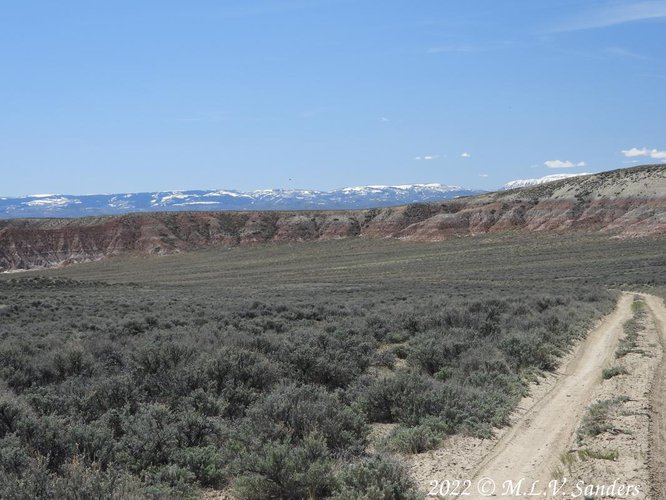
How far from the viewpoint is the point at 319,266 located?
77.4 m

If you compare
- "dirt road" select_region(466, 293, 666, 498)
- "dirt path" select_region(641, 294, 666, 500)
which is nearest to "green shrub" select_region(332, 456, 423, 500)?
"dirt road" select_region(466, 293, 666, 498)

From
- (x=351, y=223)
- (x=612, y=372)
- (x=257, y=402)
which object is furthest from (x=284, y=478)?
(x=351, y=223)

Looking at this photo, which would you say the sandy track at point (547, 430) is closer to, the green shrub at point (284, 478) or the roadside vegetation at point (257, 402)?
the roadside vegetation at point (257, 402)

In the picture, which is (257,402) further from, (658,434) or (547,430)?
(658,434)

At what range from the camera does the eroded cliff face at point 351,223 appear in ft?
301

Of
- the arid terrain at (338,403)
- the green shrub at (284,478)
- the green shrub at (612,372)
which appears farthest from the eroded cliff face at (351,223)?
the green shrub at (284,478)

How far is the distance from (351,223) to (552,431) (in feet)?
361

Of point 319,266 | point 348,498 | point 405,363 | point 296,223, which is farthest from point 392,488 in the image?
point 296,223

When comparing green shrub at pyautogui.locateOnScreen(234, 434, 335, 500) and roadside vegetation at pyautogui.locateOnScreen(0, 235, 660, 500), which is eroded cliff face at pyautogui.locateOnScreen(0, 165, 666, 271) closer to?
roadside vegetation at pyautogui.locateOnScreen(0, 235, 660, 500)

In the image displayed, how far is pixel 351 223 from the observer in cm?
11775

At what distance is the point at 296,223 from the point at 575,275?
79.3 metres

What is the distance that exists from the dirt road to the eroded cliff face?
81.7 meters

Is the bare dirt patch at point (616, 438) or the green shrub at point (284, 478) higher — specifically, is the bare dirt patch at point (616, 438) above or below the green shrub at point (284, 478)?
below

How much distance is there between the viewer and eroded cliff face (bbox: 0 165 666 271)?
301ft
